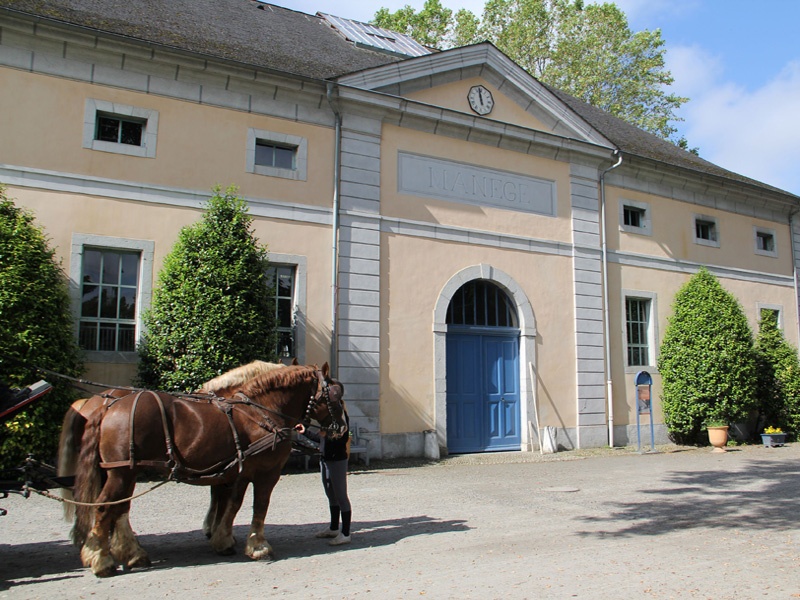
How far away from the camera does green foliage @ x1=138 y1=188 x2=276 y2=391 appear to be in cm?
1051

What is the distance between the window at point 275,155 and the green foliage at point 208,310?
188 centimetres

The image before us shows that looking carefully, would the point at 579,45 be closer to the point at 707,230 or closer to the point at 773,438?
the point at 707,230

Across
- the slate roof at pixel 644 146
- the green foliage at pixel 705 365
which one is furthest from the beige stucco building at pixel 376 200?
the green foliage at pixel 705 365

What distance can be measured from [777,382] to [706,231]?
4497 millimetres

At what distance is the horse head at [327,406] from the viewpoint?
647cm

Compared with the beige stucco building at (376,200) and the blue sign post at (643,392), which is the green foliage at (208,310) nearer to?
the beige stucco building at (376,200)

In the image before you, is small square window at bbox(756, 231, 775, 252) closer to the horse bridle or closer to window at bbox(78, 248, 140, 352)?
window at bbox(78, 248, 140, 352)

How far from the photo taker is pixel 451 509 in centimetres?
854

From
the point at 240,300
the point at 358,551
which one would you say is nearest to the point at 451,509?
the point at 358,551

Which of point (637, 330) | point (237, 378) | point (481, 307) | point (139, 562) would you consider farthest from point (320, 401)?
point (637, 330)

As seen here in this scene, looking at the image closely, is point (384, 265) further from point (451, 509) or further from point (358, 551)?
point (358, 551)

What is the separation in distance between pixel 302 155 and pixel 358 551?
854 centimetres

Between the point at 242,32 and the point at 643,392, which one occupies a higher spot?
the point at 242,32

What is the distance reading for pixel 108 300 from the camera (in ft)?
36.9
